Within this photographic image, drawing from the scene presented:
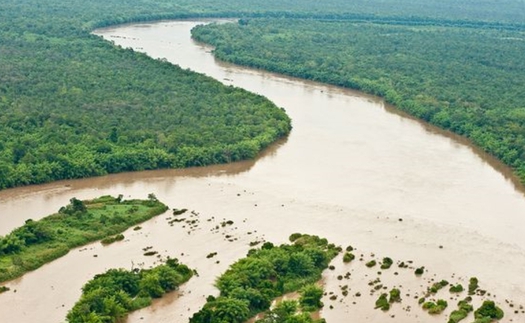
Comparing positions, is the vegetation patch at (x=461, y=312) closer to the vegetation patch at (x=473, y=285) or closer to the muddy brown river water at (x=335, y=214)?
the muddy brown river water at (x=335, y=214)

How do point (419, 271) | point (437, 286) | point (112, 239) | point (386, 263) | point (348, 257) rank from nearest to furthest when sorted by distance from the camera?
point (437, 286)
point (419, 271)
point (386, 263)
point (348, 257)
point (112, 239)

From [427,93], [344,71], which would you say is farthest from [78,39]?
[427,93]

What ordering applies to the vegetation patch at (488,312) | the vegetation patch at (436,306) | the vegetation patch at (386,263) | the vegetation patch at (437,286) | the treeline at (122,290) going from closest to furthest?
1. the treeline at (122,290)
2. the vegetation patch at (488,312)
3. the vegetation patch at (436,306)
4. the vegetation patch at (437,286)
5. the vegetation patch at (386,263)

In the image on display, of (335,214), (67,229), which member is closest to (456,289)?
(335,214)

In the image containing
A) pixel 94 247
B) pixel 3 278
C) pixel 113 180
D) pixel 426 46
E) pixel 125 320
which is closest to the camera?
pixel 125 320

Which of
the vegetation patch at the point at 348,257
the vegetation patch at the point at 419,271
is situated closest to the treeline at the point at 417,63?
the vegetation patch at the point at 419,271

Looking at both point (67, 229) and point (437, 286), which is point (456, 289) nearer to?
point (437, 286)

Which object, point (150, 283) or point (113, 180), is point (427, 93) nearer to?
point (113, 180)
